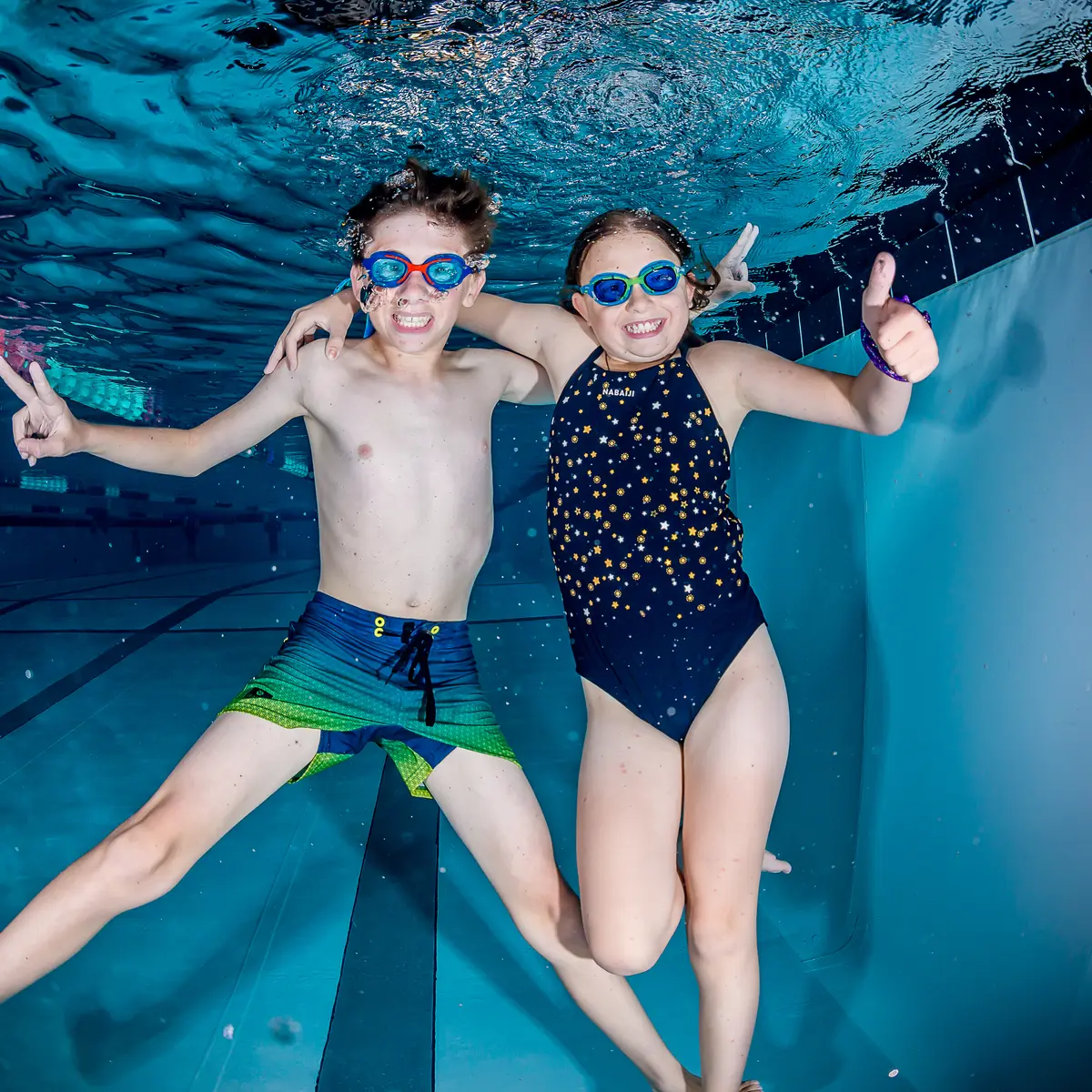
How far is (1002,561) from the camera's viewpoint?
292 cm

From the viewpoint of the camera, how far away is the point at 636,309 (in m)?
2.61

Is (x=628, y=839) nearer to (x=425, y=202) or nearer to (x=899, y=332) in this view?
(x=899, y=332)

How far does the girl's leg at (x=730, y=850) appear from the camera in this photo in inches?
96.3

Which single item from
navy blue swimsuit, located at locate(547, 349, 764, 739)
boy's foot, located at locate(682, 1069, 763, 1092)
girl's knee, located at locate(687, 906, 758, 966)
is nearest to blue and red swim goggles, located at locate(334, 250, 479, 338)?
navy blue swimsuit, located at locate(547, 349, 764, 739)

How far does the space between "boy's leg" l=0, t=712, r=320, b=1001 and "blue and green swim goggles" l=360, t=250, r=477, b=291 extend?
1585 millimetres

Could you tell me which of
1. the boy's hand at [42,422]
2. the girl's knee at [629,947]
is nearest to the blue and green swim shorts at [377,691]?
the girl's knee at [629,947]

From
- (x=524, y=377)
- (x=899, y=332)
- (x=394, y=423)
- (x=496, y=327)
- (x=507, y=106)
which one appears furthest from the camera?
(x=507, y=106)

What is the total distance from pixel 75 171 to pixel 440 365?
13.1 feet

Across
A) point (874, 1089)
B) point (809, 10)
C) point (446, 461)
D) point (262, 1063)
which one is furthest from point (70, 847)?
point (809, 10)

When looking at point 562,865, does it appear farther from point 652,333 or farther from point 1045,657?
point 652,333

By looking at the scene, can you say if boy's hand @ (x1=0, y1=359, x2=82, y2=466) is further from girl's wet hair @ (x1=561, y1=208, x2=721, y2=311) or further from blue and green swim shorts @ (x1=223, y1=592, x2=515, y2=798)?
girl's wet hair @ (x1=561, y1=208, x2=721, y2=311)

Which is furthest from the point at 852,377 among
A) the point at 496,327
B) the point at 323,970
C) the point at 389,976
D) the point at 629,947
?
the point at 323,970

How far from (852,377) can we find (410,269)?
5.06ft

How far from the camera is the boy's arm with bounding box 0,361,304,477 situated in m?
2.57
